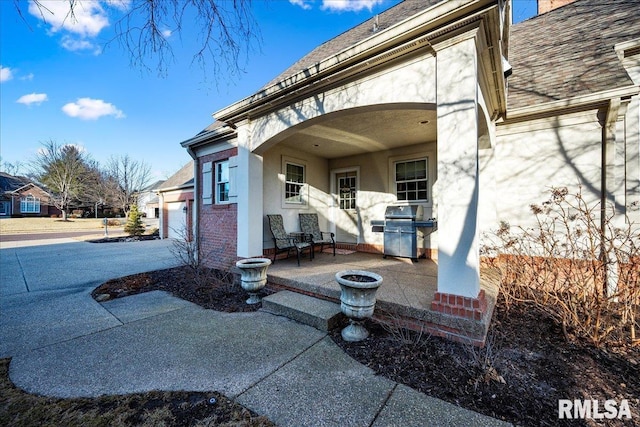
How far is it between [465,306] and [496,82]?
3546mm

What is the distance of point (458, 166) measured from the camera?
285 cm

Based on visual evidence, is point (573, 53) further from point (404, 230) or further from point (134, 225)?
point (134, 225)

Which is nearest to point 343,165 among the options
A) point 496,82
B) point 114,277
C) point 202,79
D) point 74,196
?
point 496,82

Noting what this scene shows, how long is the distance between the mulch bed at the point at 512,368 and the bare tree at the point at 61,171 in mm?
34609

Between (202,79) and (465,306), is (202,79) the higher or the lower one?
the higher one

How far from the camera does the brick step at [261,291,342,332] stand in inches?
132

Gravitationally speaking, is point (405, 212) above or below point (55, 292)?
above

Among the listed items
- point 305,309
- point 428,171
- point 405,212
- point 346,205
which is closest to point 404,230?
point 405,212

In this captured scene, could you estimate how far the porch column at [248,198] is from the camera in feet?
17.2

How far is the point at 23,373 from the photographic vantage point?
247cm

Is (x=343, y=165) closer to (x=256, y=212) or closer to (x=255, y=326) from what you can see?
(x=256, y=212)

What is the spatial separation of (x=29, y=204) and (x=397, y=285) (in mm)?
46833

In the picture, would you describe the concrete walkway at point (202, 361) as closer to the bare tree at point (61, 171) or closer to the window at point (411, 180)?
the window at point (411, 180)

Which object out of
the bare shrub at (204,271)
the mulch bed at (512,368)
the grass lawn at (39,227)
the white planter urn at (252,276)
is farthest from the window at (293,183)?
the grass lawn at (39,227)
